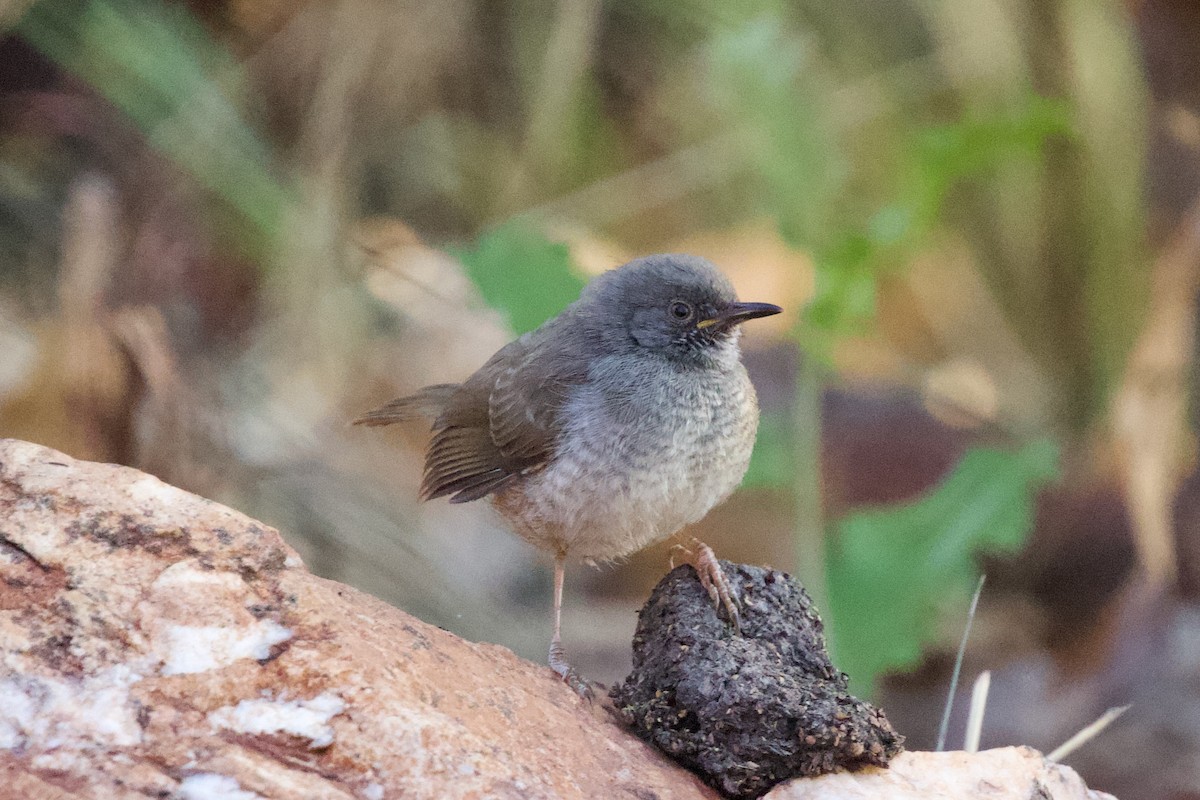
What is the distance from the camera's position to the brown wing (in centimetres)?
365

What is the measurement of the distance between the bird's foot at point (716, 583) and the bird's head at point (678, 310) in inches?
27.0

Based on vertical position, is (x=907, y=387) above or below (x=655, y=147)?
below

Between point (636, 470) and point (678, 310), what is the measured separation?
1.93 ft

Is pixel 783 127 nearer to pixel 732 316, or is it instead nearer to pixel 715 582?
pixel 732 316

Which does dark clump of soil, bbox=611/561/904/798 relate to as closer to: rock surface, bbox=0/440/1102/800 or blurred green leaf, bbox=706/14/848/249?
rock surface, bbox=0/440/1102/800

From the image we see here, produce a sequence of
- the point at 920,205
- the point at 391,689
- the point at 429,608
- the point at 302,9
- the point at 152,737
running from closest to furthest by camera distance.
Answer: the point at 152,737 < the point at 391,689 < the point at 920,205 < the point at 429,608 < the point at 302,9

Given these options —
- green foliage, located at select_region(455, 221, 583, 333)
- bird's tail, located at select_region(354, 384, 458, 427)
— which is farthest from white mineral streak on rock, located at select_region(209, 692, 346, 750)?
green foliage, located at select_region(455, 221, 583, 333)

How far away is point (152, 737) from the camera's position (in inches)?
88.6

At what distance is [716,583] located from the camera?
3.20m

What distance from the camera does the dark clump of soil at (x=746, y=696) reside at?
9.05 feet

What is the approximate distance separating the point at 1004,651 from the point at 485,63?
4447 mm

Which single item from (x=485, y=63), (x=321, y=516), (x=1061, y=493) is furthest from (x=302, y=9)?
(x=1061, y=493)

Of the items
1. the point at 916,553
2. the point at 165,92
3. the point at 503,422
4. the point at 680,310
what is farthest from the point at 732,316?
the point at 165,92

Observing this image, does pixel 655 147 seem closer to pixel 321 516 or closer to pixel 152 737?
pixel 321 516
